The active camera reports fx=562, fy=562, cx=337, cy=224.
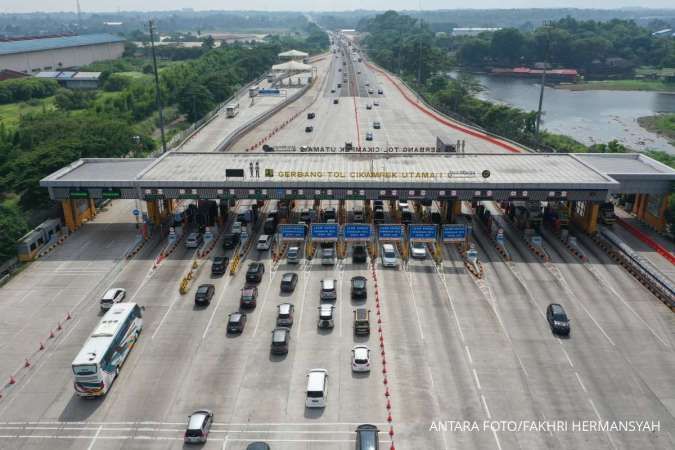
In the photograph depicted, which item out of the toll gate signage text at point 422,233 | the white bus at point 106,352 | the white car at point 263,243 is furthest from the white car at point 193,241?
the toll gate signage text at point 422,233

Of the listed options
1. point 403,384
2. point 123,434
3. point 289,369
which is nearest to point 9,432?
point 123,434

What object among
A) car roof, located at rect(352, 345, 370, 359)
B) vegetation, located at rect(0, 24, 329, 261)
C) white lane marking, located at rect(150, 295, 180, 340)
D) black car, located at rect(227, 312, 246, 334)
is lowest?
white lane marking, located at rect(150, 295, 180, 340)

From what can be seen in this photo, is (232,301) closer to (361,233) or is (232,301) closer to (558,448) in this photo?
(361,233)

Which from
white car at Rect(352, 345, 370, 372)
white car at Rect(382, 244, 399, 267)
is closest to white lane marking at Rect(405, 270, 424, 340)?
white car at Rect(382, 244, 399, 267)

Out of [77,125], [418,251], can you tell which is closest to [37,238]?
[77,125]

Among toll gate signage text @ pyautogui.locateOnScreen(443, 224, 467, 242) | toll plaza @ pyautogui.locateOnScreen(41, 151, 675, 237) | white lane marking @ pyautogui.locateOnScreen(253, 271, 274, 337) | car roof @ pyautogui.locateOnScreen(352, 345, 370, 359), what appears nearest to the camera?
car roof @ pyautogui.locateOnScreen(352, 345, 370, 359)

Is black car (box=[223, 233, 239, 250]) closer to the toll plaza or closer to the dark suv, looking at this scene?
the toll plaza

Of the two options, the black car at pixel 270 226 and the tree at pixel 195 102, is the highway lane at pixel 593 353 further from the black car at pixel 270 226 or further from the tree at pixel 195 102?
the tree at pixel 195 102
